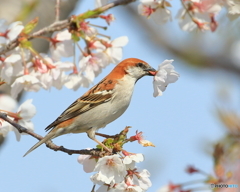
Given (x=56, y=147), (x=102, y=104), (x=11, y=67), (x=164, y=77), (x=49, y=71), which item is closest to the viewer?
(x=164, y=77)

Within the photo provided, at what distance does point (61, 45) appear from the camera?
4.85 meters

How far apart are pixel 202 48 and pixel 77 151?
5.13ft

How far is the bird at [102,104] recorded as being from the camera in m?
4.99

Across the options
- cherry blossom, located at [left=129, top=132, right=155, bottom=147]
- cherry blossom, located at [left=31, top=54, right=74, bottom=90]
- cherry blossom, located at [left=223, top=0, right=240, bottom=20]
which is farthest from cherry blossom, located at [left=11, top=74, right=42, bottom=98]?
cherry blossom, located at [left=223, top=0, right=240, bottom=20]

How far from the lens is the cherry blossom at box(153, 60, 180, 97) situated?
12.7ft

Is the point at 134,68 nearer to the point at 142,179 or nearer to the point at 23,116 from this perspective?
the point at 23,116

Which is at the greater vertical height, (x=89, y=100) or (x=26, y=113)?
(x=89, y=100)

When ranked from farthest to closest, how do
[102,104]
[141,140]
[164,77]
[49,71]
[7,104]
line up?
[102,104] → [49,71] → [7,104] → [164,77] → [141,140]

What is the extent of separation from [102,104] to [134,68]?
0.65 metres

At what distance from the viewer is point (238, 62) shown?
2.98 m

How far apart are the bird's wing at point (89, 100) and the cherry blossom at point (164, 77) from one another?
4.26ft

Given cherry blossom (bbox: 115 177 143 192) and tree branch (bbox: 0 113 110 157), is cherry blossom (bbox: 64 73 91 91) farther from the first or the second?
cherry blossom (bbox: 115 177 143 192)

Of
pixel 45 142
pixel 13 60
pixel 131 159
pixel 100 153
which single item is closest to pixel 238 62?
pixel 131 159

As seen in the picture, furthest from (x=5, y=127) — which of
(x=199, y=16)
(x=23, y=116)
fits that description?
(x=199, y=16)
